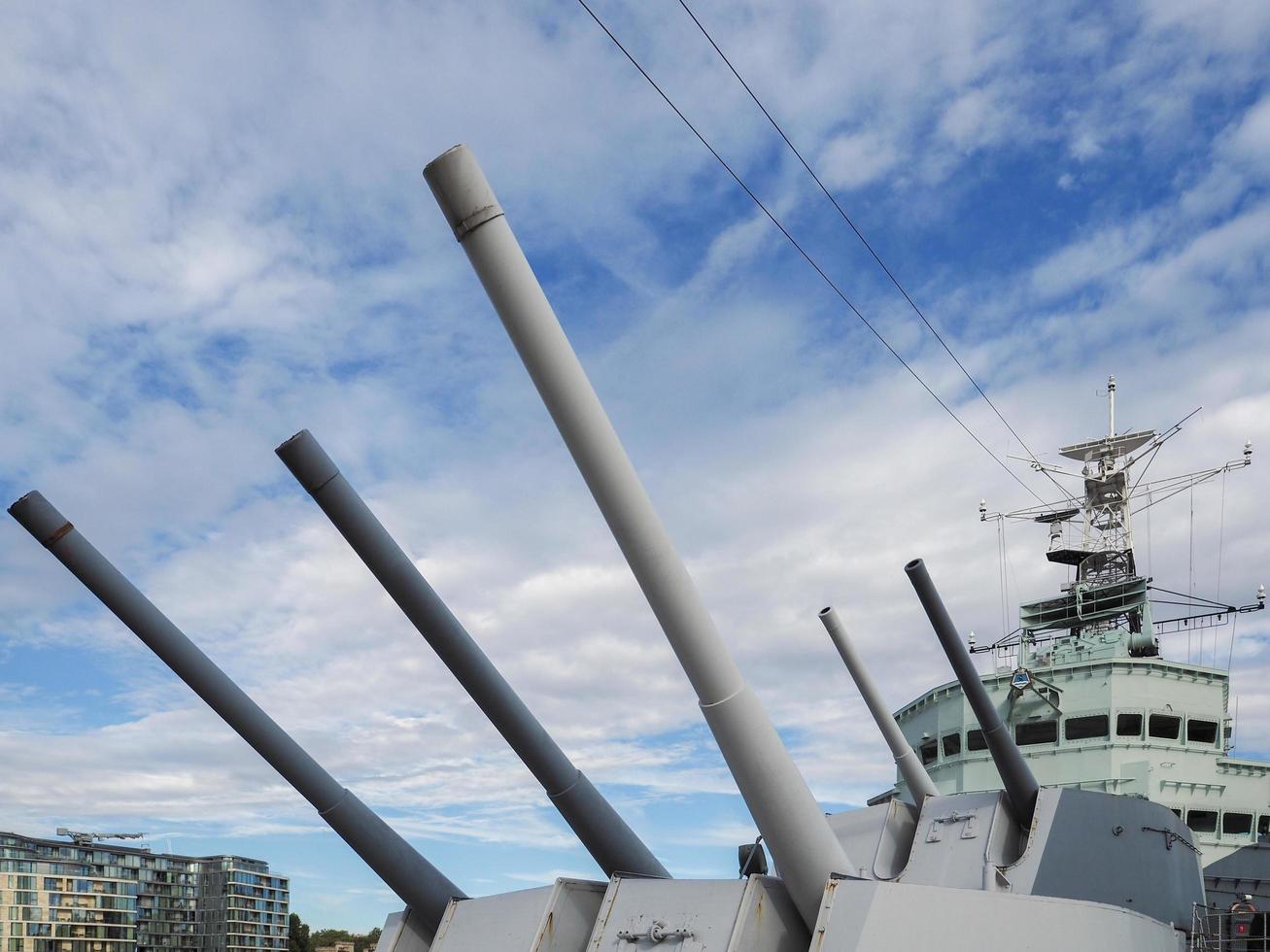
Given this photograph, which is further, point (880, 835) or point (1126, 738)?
point (1126, 738)

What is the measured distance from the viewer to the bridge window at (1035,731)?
1606 cm

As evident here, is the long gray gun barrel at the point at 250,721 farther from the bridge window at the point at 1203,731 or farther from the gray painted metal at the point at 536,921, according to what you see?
the bridge window at the point at 1203,731

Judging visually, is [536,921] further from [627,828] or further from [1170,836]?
[1170,836]

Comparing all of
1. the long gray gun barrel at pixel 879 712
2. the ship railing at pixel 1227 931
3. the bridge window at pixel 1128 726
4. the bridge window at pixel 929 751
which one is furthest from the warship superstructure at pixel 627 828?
the bridge window at pixel 929 751

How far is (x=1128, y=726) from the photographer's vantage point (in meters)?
15.7

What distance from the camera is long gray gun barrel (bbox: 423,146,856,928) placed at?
3.81m

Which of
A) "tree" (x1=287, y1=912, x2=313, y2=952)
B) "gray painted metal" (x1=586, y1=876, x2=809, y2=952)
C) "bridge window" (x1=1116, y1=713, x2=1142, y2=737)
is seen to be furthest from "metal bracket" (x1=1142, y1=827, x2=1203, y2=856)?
"tree" (x1=287, y1=912, x2=313, y2=952)

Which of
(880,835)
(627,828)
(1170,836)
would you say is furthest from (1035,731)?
(627,828)

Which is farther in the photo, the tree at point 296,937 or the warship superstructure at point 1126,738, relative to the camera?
the tree at point 296,937

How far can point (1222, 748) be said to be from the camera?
16.0 meters

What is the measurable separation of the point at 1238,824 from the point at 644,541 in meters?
15.1

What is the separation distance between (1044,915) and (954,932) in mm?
693

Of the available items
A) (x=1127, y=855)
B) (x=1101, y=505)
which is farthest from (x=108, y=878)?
(x=1127, y=855)

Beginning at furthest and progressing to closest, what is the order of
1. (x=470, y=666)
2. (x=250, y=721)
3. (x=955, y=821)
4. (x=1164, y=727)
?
(x=1164, y=727) < (x=955, y=821) < (x=250, y=721) < (x=470, y=666)
